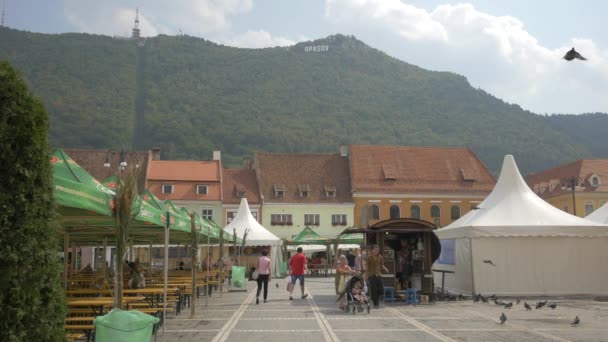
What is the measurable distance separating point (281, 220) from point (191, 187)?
9.07 m

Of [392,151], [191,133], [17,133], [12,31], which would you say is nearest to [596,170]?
[392,151]

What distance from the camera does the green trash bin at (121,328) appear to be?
761cm

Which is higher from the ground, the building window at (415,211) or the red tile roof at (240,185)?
the red tile roof at (240,185)

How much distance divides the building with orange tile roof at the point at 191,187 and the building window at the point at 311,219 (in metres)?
8.12

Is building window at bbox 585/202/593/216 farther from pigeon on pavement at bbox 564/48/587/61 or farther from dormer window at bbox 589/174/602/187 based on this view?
pigeon on pavement at bbox 564/48/587/61

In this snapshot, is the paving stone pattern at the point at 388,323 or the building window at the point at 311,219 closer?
the paving stone pattern at the point at 388,323

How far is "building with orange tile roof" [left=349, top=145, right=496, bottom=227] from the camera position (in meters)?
58.9

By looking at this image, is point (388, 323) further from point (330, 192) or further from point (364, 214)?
point (330, 192)

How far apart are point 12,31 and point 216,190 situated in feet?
313

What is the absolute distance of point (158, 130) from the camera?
99.4 meters

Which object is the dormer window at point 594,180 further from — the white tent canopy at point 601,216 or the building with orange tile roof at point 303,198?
the white tent canopy at point 601,216

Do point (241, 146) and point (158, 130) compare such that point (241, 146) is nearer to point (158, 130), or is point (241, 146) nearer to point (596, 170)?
point (158, 130)

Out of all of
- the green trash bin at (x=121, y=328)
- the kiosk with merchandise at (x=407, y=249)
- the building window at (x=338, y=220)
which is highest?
the building window at (x=338, y=220)

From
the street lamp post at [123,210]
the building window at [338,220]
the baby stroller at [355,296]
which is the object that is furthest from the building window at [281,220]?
the street lamp post at [123,210]
